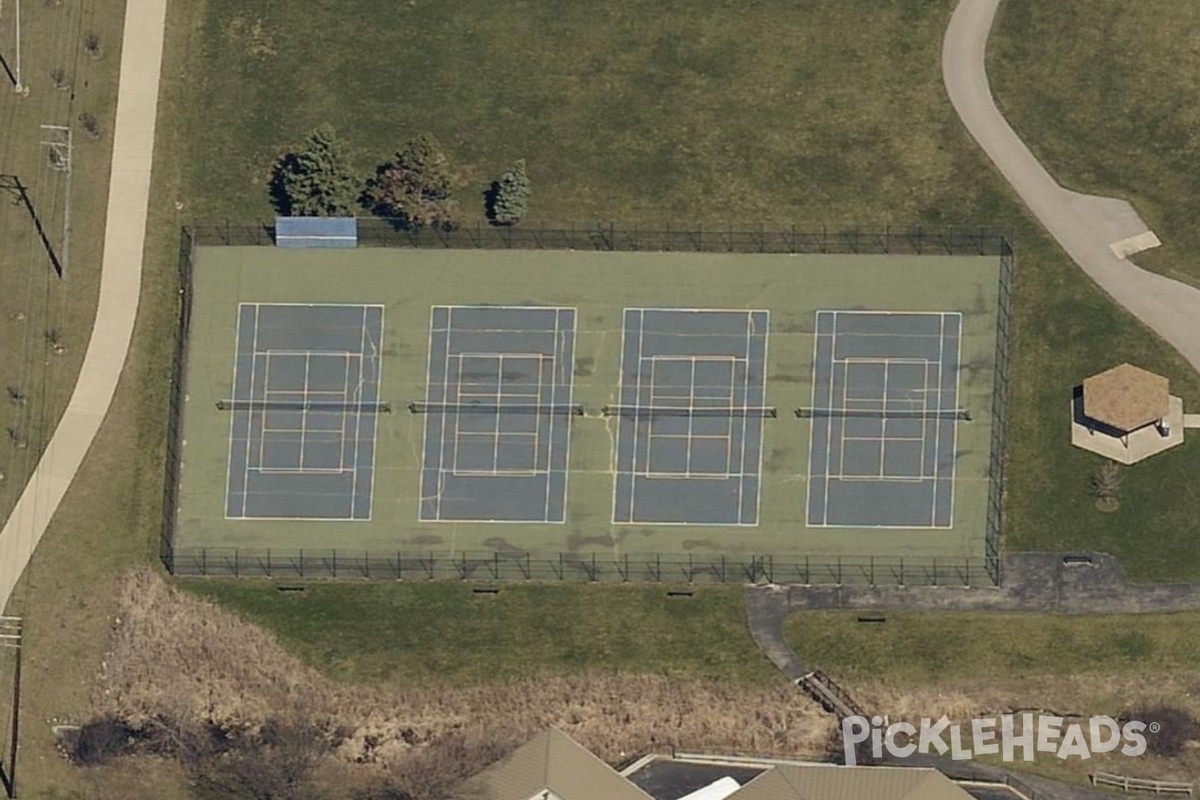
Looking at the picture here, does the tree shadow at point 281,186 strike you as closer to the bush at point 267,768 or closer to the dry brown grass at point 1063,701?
the bush at point 267,768

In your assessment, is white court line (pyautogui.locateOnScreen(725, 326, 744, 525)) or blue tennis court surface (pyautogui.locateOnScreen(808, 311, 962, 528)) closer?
blue tennis court surface (pyautogui.locateOnScreen(808, 311, 962, 528))

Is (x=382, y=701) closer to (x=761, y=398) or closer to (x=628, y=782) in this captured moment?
(x=628, y=782)

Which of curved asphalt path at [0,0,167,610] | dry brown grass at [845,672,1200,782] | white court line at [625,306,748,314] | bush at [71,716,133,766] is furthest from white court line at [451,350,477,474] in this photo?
dry brown grass at [845,672,1200,782]

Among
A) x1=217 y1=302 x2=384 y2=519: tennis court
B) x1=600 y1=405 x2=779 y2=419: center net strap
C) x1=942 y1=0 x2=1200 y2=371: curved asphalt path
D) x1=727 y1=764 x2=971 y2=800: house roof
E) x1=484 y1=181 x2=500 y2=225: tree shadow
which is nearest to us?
x1=727 y1=764 x2=971 y2=800: house roof

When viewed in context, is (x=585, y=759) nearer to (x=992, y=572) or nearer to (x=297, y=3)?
(x=992, y=572)

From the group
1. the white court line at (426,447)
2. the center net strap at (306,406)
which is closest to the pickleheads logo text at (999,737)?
the white court line at (426,447)

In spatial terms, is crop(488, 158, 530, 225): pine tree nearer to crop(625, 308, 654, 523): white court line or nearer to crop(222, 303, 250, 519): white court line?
crop(625, 308, 654, 523): white court line
